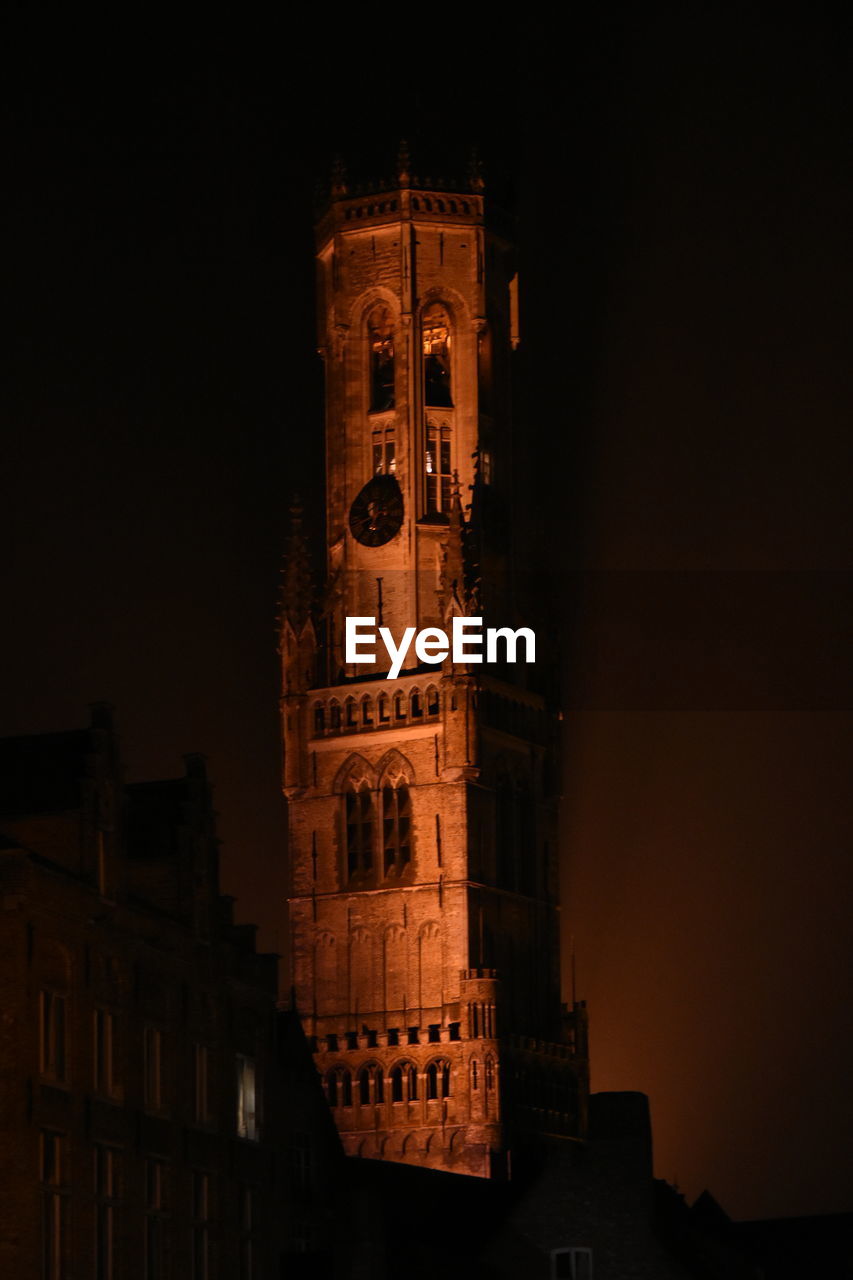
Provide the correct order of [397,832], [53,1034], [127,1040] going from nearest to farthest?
1. [53,1034]
2. [127,1040]
3. [397,832]

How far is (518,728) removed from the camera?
438 ft

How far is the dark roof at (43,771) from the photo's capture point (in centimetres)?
6756

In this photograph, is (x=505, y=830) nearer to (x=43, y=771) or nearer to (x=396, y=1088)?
(x=396, y=1088)

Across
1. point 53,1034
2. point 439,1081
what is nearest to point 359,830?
point 439,1081

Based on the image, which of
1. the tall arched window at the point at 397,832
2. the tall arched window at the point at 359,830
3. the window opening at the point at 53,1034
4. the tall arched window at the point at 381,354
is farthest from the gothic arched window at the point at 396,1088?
the window opening at the point at 53,1034

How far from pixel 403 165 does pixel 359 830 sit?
24.7 metres

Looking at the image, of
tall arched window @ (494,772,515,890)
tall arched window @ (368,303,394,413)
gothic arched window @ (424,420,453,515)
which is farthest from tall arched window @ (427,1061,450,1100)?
tall arched window @ (368,303,394,413)

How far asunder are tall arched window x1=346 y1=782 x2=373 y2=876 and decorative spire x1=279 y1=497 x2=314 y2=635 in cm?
632

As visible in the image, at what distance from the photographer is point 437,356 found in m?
138

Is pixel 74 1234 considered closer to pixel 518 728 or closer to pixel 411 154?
pixel 518 728

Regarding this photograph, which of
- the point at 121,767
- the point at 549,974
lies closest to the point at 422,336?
the point at 549,974

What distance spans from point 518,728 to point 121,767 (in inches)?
2566

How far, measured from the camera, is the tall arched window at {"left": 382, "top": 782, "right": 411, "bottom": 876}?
131 meters

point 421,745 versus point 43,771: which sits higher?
point 421,745
